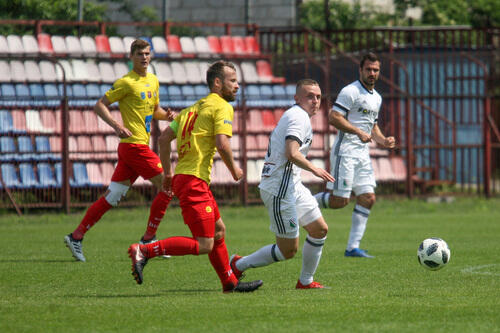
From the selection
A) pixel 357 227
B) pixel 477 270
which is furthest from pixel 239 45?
pixel 477 270

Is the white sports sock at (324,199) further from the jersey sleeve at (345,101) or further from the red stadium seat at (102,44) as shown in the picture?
the red stadium seat at (102,44)

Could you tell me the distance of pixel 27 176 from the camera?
1638 centimetres

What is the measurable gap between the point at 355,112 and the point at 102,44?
34.3ft

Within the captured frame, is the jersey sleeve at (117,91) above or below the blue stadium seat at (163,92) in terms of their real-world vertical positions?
above

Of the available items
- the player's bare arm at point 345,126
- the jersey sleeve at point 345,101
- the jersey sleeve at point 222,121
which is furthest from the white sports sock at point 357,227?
the jersey sleeve at point 222,121

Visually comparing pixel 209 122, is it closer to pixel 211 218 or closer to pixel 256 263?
pixel 211 218

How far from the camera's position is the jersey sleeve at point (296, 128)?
7.34 meters

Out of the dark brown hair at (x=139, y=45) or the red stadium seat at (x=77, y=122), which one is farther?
the red stadium seat at (x=77, y=122)

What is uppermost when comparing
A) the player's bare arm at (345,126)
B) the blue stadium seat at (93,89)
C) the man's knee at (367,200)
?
the player's bare arm at (345,126)

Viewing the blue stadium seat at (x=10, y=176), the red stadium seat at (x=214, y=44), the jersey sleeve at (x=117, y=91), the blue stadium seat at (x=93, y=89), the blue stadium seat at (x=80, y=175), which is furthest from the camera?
the red stadium seat at (x=214, y=44)

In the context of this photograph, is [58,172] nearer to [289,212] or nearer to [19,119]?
[19,119]

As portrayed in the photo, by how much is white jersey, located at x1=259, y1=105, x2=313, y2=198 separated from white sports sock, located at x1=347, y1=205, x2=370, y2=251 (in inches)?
121

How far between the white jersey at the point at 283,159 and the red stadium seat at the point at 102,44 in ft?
42.1

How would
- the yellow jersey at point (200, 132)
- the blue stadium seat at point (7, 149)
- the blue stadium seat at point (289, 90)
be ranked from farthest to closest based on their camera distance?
1. the blue stadium seat at point (289, 90)
2. the blue stadium seat at point (7, 149)
3. the yellow jersey at point (200, 132)
